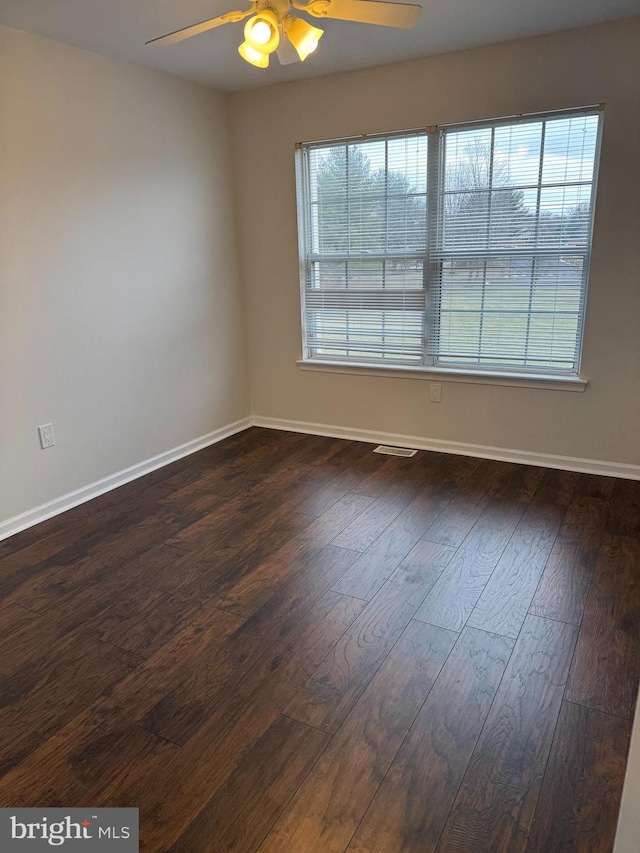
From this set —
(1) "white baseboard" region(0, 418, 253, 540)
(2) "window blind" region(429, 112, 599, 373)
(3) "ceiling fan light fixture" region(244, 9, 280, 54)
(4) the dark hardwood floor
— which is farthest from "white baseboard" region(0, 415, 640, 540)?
(3) "ceiling fan light fixture" region(244, 9, 280, 54)

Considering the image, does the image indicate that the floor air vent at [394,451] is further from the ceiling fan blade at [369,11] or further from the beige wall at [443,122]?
the ceiling fan blade at [369,11]

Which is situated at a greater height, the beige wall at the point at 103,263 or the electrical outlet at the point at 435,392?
the beige wall at the point at 103,263

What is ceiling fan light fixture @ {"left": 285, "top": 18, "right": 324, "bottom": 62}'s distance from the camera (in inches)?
78.3

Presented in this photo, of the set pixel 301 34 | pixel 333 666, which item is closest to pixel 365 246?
pixel 301 34

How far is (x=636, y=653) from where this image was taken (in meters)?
1.96

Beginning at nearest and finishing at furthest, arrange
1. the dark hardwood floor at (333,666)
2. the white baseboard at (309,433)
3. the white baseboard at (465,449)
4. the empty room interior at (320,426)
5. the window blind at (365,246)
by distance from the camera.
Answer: the dark hardwood floor at (333,666), the empty room interior at (320,426), the white baseboard at (309,433), the white baseboard at (465,449), the window blind at (365,246)

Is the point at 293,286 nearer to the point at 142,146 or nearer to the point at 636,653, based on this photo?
the point at 142,146

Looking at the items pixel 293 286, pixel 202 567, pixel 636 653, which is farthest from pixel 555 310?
pixel 202 567

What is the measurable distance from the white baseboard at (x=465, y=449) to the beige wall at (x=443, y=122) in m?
0.05

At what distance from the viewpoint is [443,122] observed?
3398 millimetres

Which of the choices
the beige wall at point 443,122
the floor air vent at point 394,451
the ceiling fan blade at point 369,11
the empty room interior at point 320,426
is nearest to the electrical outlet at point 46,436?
the empty room interior at point 320,426

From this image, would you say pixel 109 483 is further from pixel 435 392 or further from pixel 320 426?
pixel 435 392

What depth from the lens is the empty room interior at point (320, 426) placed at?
5.13 feet

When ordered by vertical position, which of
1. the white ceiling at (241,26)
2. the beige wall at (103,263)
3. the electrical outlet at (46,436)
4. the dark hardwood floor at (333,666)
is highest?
the white ceiling at (241,26)
